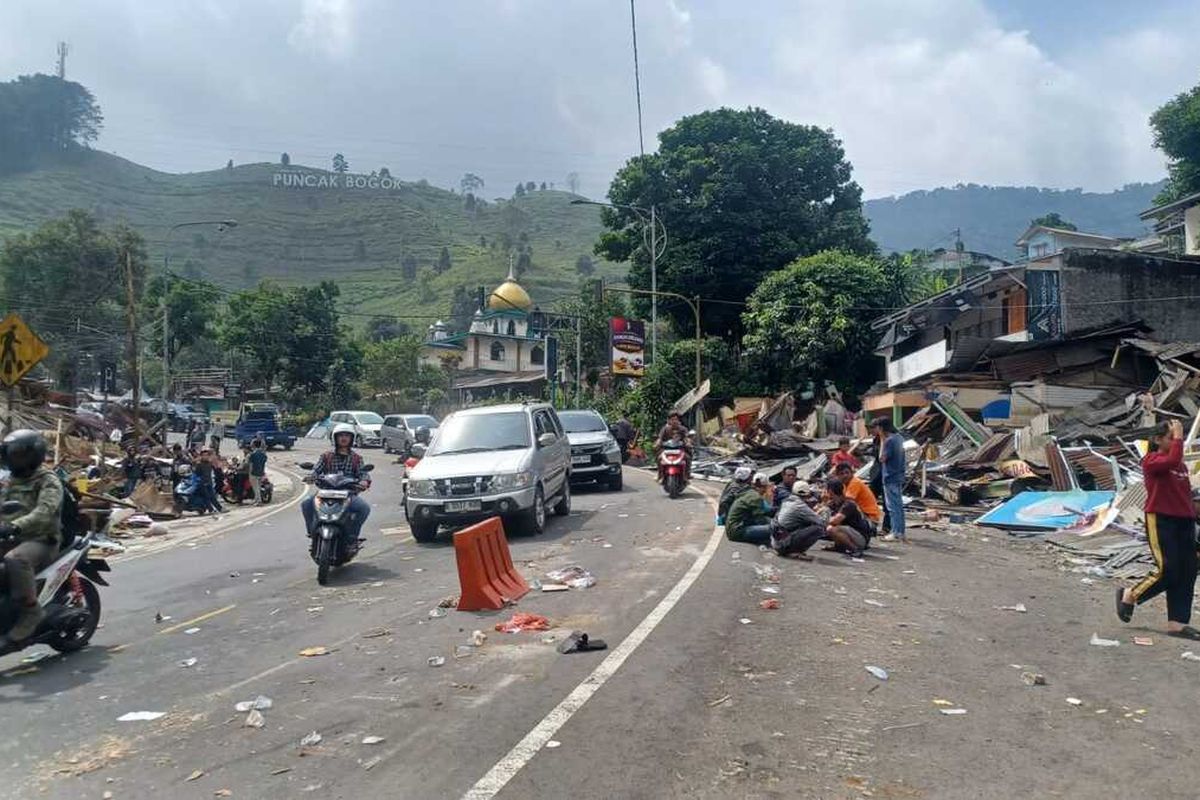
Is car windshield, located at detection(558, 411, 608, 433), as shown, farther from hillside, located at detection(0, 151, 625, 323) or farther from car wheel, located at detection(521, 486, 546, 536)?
hillside, located at detection(0, 151, 625, 323)

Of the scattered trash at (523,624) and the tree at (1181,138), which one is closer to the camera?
the scattered trash at (523,624)

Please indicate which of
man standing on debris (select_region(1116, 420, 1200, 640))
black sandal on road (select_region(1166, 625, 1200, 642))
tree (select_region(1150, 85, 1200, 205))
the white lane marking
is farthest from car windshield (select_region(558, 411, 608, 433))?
tree (select_region(1150, 85, 1200, 205))

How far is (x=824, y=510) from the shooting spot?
14039mm

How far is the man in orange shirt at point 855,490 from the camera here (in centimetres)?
1205

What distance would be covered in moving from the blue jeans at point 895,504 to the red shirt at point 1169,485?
18.0 feet

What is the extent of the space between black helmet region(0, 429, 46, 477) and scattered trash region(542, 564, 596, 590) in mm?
4833

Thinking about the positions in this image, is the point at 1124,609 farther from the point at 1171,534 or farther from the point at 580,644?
the point at 580,644

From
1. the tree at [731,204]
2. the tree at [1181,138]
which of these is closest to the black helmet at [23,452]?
the tree at [731,204]

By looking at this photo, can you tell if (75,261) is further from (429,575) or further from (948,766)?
(948,766)

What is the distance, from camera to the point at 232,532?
55.0ft

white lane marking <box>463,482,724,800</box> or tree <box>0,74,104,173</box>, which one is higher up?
tree <box>0,74,104,173</box>

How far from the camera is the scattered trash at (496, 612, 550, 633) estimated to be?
7.60 metres

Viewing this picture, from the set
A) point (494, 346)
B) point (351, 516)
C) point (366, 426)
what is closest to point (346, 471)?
point (351, 516)

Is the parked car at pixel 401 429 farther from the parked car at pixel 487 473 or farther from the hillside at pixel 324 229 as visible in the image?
the hillside at pixel 324 229
